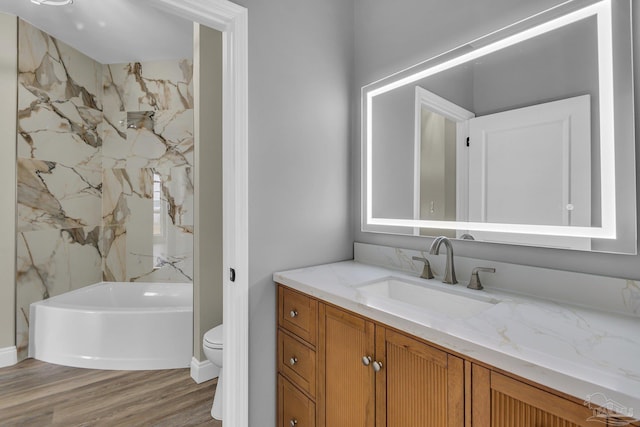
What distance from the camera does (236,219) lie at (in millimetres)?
1404

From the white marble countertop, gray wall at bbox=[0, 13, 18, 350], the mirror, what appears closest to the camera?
the white marble countertop

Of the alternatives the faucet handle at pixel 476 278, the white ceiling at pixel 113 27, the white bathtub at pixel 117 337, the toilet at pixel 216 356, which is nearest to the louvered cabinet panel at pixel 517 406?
the faucet handle at pixel 476 278

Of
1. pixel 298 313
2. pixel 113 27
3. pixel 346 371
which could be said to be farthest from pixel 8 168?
pixel 346 371

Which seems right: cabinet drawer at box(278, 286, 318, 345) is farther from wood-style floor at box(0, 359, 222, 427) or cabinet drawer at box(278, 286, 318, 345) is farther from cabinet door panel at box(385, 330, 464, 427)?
wood-style floor at box(0, 359, 222, 427)

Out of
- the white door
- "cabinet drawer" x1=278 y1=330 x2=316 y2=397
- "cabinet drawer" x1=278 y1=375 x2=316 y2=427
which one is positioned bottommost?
"cabinet drawer" x1=278 y1=375 x2=316 y2=427

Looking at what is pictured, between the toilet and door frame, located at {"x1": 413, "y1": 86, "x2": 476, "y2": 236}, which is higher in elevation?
door frame, located at {"x1": 413, "y1": 86, "x2": 476, "y2": 236}

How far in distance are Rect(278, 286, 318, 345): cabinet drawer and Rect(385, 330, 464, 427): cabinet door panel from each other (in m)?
0.38

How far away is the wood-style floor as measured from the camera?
1.77m

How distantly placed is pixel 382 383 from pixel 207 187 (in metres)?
1.78

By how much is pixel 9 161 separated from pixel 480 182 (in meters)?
3.27

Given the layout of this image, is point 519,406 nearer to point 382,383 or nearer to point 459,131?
point 382,383

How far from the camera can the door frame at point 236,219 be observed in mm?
1391

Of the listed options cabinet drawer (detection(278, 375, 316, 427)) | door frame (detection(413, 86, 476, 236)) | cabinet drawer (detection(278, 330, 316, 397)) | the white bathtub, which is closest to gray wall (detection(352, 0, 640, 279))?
door frame (detection(413, 86, 476, 236))

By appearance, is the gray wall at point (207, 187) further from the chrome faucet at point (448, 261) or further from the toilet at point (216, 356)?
the chrome faucet at point (448, 261)
